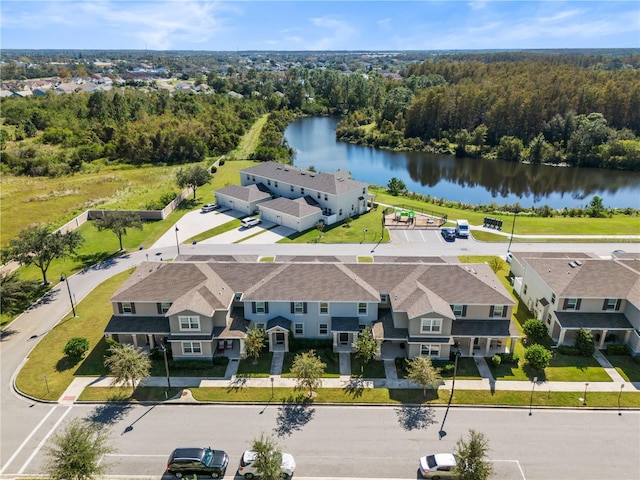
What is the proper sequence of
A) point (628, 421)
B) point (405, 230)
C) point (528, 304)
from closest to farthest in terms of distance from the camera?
point (628, 421)
point (528, 304)
point (405, 230)

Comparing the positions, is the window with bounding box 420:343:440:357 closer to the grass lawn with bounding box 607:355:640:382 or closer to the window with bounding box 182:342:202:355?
the grass lawn with bounding box 607:355:640:382

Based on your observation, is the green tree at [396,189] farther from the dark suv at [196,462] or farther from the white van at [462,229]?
the dark suv at [196,462]

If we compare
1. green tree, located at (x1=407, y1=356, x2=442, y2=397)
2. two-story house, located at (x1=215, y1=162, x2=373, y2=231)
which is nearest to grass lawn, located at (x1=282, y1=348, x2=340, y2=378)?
Answer: green tree, located at (x1=407, y1=356, x2=442, y2=397)

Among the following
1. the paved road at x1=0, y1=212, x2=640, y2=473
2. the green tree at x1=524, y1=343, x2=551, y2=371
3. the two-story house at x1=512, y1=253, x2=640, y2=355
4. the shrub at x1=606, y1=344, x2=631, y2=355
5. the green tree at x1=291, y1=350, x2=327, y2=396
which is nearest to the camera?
the paved road at x1=0, y1=212, x2=640, y2=473

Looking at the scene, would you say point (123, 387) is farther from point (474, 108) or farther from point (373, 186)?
point (474, 108)

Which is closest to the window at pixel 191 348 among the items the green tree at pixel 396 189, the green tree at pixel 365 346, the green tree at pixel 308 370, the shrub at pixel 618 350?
the green tree at pixel 308 370

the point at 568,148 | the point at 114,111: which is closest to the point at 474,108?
the point at 568,148

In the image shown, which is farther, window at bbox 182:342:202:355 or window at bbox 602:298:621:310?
window at bbox 602:298:621:310
